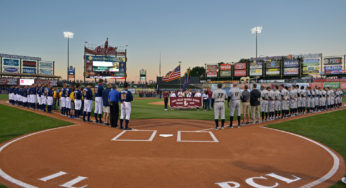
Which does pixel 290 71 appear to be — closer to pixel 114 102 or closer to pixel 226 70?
pixel 226 70

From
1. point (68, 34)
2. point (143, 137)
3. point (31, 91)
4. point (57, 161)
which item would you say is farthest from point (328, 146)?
point (68, 34)

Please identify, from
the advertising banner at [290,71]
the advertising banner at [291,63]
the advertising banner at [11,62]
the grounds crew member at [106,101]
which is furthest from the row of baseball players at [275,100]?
the advertising banner at [11,62]

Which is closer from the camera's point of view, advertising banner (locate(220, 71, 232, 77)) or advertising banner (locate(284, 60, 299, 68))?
advertising banner (locate(284, 60, 299, 68))

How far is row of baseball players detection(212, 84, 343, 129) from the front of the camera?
394 inches

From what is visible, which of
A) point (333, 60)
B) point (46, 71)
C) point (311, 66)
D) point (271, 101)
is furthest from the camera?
point (46, 71)

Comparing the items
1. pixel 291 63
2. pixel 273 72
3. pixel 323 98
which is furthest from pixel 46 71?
pixel 323 98

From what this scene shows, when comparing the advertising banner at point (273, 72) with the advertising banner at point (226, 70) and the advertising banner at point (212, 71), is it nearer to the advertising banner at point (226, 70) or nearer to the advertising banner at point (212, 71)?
the advertising banner at point (226, 70)

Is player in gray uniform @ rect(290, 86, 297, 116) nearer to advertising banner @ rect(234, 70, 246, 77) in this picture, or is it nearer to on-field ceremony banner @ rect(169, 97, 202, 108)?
on-field ceremony banner @ rect(169, 97, 202, 108)

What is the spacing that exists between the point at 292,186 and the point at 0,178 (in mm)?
5708

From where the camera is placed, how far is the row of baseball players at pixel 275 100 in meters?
10.0

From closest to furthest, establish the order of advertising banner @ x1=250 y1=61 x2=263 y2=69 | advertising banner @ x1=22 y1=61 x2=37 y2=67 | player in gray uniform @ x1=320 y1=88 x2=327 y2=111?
1. player in gray uniform @ x1=320 y1=88 x2=327 y2=111
2. advertising banner @ x1=250 y1=61 x2=263 y2=69
3. advertising banner @ x1=22 y1=61 x2=37 y2=67

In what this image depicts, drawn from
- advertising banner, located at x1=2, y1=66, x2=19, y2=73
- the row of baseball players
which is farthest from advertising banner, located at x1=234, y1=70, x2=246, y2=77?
advertising banner, located at x1=2, y1=66, x2=19, y2=73

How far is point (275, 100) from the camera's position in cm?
1312

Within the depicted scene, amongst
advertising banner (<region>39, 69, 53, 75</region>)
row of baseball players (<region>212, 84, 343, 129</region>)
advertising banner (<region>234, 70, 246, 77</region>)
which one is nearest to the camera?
row of baseball players (<region>212, 84, 343, 129</region>)
